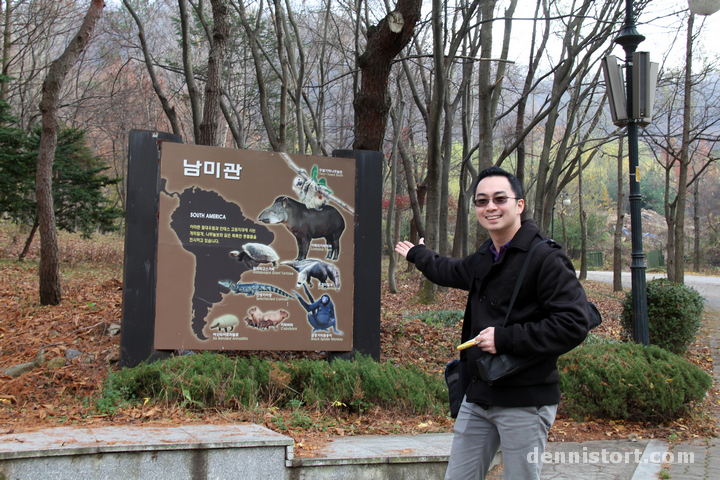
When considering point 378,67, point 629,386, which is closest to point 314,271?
point 378,67

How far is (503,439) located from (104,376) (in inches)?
198

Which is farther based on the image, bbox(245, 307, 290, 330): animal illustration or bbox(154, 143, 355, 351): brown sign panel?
bbox(245, 307, 290, 330): animal illustration

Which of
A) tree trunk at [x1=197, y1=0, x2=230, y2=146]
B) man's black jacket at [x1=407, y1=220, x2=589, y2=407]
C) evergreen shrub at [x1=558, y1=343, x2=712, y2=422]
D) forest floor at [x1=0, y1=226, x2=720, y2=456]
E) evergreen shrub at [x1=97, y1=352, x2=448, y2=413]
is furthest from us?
tree trunk at [x1=197, y1=0, x2=230, y2=146]

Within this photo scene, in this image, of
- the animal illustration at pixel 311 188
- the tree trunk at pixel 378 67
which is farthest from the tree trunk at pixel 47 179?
the animal illustration at pixel 311 188

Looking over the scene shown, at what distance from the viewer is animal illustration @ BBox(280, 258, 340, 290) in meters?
6.68

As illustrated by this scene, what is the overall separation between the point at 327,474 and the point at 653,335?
7.66 metres

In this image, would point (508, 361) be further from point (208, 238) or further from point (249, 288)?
point (208, 238)

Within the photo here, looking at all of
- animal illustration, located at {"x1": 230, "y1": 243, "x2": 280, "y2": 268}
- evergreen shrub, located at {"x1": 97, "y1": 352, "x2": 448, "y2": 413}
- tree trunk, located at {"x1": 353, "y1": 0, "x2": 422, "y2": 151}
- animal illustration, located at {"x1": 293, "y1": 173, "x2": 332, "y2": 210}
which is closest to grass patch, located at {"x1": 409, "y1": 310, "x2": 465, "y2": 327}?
tree trunk, located at {"x1": 353, "y1": 0, "x2": 422, "y2": 151}

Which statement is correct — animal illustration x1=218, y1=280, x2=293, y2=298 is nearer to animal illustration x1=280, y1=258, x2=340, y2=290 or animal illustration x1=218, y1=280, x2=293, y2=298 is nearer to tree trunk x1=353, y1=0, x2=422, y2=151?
animal illustration x1=280, y1=258, x2=340, y2=290

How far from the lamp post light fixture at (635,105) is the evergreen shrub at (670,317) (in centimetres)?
222

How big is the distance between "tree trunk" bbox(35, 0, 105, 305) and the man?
9.21 metres

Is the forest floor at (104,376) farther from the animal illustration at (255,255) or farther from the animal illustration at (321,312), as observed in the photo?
the animal illustration at (255,255)

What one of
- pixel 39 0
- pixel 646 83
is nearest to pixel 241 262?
pixel 646 83

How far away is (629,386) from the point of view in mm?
5773
